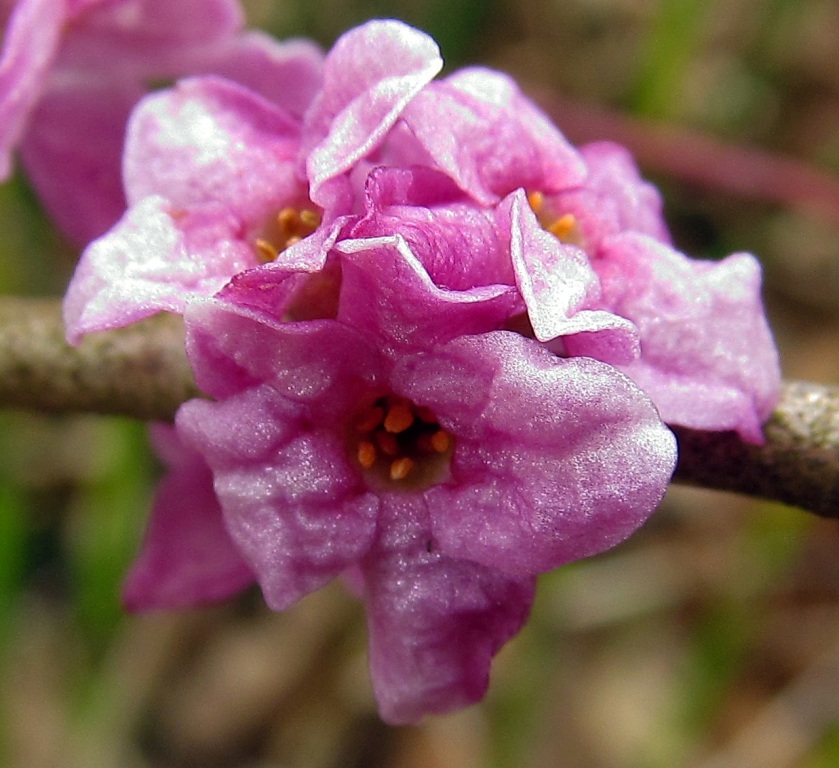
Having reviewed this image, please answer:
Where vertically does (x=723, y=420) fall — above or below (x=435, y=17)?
above

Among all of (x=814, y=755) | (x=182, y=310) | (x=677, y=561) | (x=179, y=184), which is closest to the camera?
(x=182, y=310)

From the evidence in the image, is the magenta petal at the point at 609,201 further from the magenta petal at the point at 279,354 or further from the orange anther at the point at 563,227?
the magenta petal at the point at 279,354

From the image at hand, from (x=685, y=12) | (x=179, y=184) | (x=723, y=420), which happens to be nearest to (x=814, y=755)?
(x=685, y=12)

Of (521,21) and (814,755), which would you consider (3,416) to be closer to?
(814,755)

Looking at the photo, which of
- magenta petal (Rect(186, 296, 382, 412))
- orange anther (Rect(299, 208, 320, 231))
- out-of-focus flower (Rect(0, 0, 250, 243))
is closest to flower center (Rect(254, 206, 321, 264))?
orange anther (Rect(299, 208, 320, 231))


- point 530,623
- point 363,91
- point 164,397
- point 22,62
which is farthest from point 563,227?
point 530,623

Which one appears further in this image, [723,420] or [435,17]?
[435,17]
